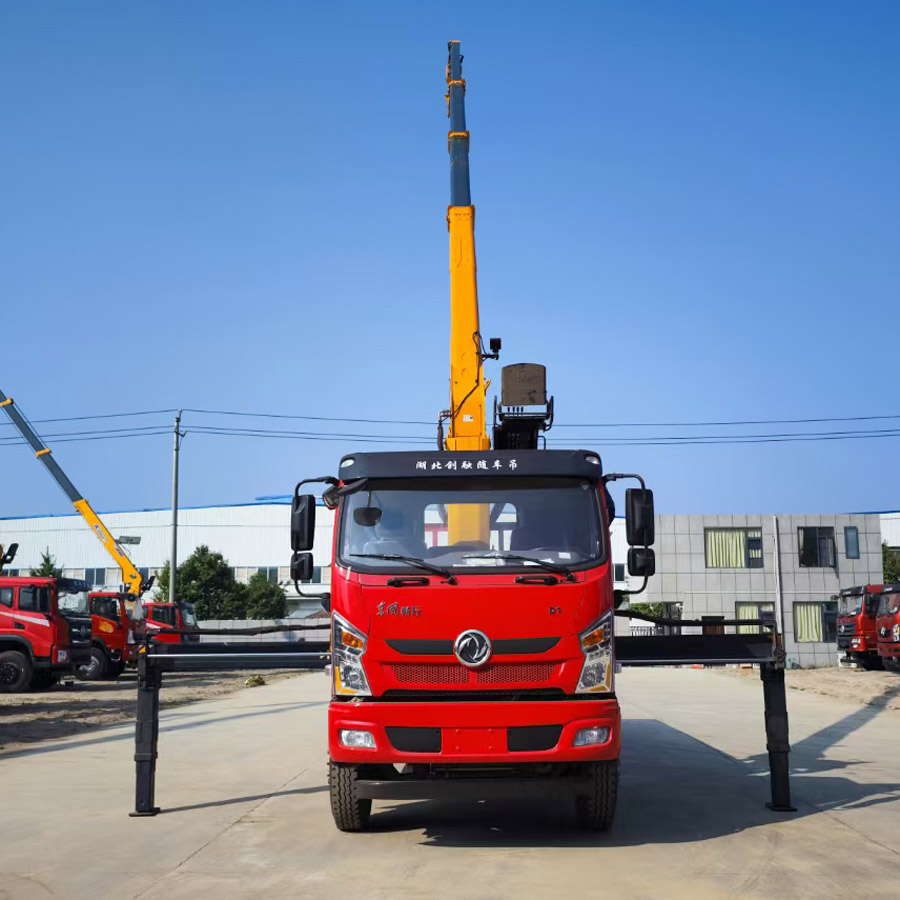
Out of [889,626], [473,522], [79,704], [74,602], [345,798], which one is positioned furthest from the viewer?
[889,626]

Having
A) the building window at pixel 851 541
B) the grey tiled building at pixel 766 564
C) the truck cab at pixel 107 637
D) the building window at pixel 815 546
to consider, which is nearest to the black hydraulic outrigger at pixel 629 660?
the truck cab at pixel 107 637

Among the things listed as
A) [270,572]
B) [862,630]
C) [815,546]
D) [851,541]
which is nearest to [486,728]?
[862,630]

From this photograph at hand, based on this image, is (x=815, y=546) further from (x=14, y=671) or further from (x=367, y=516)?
(x=367, y=516)

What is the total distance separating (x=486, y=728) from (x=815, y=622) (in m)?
40.1

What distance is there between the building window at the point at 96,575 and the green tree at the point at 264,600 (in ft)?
59.9

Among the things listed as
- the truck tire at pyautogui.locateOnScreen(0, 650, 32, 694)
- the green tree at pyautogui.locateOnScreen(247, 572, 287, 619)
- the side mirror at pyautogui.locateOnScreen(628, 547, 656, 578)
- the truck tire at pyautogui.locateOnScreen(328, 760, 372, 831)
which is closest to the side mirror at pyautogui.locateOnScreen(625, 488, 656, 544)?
the side mirror at pyautogui.locateOnScreen(628, 547, 656, 578)

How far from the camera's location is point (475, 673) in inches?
286

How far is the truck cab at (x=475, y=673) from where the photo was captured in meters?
7.21

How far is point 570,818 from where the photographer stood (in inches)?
337

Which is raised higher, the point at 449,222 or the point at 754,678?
the point at 449,222

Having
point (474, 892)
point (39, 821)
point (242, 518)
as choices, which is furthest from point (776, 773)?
point (242, 518)

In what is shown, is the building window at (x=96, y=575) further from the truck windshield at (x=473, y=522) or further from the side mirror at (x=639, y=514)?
the side mirror at (x=639, y=514)

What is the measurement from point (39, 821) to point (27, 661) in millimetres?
17394

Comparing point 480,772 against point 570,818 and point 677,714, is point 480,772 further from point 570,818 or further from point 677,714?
point 677,714
